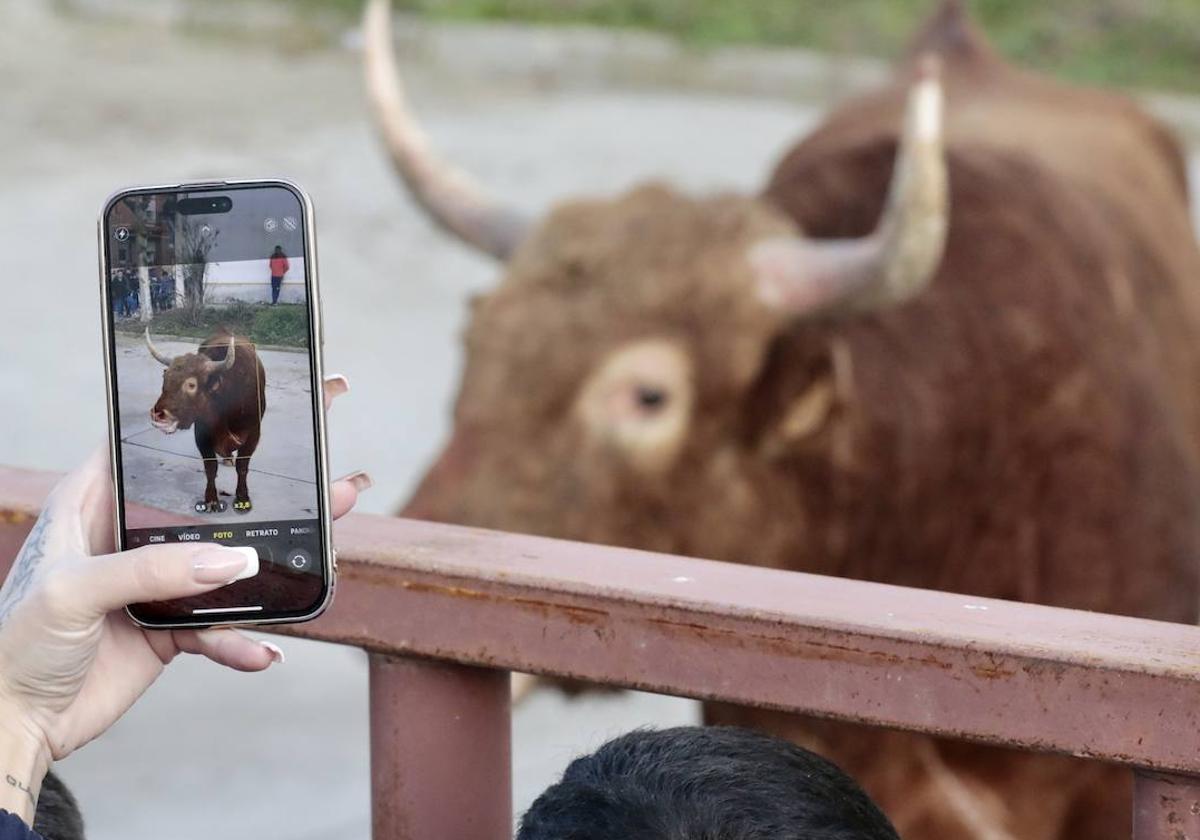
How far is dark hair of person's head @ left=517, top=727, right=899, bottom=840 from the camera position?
854 mm

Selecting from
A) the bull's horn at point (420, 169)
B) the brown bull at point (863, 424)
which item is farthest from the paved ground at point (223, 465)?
the bull's horn at point (420, 169)

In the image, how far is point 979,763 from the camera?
2.64m

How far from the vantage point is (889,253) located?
2.65 m

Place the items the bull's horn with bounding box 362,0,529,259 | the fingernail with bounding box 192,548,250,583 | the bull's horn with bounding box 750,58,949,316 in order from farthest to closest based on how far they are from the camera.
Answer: the bull's horn with bounding box 362,0,529,259
the bull's horn with bounding box 750,58,949,316
the fingernail with bounding box 192,548,250,583

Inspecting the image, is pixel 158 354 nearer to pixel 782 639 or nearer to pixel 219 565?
pixel 219 565

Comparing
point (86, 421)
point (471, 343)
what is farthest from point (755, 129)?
point (471, 343)

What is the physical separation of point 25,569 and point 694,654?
1.24ft

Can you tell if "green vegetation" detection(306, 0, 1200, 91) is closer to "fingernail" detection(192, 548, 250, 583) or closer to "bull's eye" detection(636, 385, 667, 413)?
"bull's eye" detection(636, 385, 667, 413)

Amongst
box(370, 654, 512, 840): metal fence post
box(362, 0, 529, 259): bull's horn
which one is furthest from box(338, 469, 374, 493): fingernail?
box(362, 0, 529, 259): bull's horn

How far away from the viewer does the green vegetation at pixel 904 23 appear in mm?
10234

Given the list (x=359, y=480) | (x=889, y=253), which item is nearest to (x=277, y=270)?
(x=359, y=480)

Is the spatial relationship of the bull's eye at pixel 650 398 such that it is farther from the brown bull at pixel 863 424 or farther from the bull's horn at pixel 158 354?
the bull's horn at pixel 158 354

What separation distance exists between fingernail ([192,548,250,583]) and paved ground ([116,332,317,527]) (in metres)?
0.06

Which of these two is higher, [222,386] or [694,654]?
[222,386]
